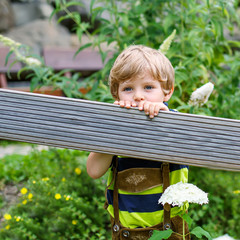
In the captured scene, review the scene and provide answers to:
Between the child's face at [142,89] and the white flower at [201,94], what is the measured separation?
507 millimetres

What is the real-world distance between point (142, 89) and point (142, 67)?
0.30 ft

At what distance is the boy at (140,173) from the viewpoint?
56.8 inches

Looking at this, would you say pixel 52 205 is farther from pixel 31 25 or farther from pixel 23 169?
pixel 31 25

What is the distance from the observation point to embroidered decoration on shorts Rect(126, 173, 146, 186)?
1.46 metres

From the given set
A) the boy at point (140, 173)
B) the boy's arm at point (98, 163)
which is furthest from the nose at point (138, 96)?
the boy's arm at point (98, 163)

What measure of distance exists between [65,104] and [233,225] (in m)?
1.81

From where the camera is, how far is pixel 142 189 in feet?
4.79

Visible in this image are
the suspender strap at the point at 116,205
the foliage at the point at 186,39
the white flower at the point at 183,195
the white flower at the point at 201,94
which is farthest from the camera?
the foliage at the point at 186,39

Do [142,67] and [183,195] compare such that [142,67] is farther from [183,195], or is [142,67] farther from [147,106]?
[183,195]

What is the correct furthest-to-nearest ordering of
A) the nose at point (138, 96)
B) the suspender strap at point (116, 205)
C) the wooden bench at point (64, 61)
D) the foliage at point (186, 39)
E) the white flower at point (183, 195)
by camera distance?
the wooden bench at point (64, 61) < the foliage at point (186, 39) < the suspender strap at point (116, 205) < the nose at point (138, 96) < the white flower at point (183, 195)

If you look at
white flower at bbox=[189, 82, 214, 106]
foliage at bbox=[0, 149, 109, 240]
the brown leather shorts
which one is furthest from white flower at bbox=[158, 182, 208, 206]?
foliage at bbox=[0, 149, 109, 240]

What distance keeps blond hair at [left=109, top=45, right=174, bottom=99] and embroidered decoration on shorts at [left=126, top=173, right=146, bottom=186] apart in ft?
1.28

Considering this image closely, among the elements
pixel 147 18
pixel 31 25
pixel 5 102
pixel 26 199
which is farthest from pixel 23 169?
pixel 31 25

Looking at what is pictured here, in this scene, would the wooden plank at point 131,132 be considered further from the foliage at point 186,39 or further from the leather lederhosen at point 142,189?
the foliage at point 186,39
